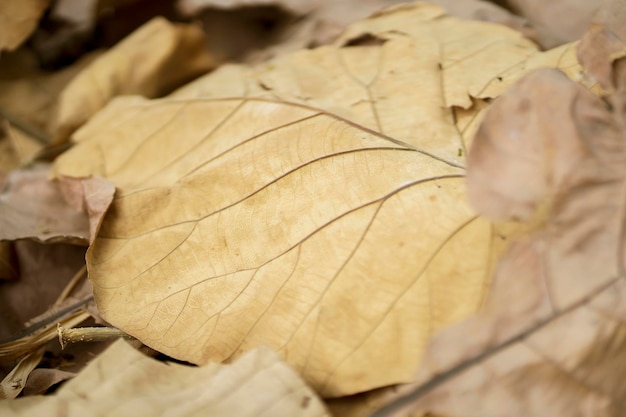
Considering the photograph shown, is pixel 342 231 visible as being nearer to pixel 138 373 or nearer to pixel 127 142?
pixel 138 373

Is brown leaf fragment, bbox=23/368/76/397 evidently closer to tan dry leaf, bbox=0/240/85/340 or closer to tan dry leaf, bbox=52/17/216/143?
tan dry leaf, bbox=0/240/85/340

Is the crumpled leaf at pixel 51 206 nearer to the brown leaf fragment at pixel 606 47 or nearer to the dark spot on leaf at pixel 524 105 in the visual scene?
the dark spot on leaf at pixel 524 105

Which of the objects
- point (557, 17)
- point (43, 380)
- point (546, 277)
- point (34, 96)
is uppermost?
point (557, 17)

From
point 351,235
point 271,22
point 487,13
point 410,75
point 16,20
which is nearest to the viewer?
point 351,235

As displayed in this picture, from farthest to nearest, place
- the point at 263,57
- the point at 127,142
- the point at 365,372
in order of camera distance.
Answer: the point at 263,57, the point at 127,142, the point at 365,372

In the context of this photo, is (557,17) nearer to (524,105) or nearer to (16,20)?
(524,105)

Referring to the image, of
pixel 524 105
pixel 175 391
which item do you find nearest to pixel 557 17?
pixel 524 105

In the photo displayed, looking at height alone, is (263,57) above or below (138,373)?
above

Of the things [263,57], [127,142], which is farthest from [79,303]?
[263,57]
